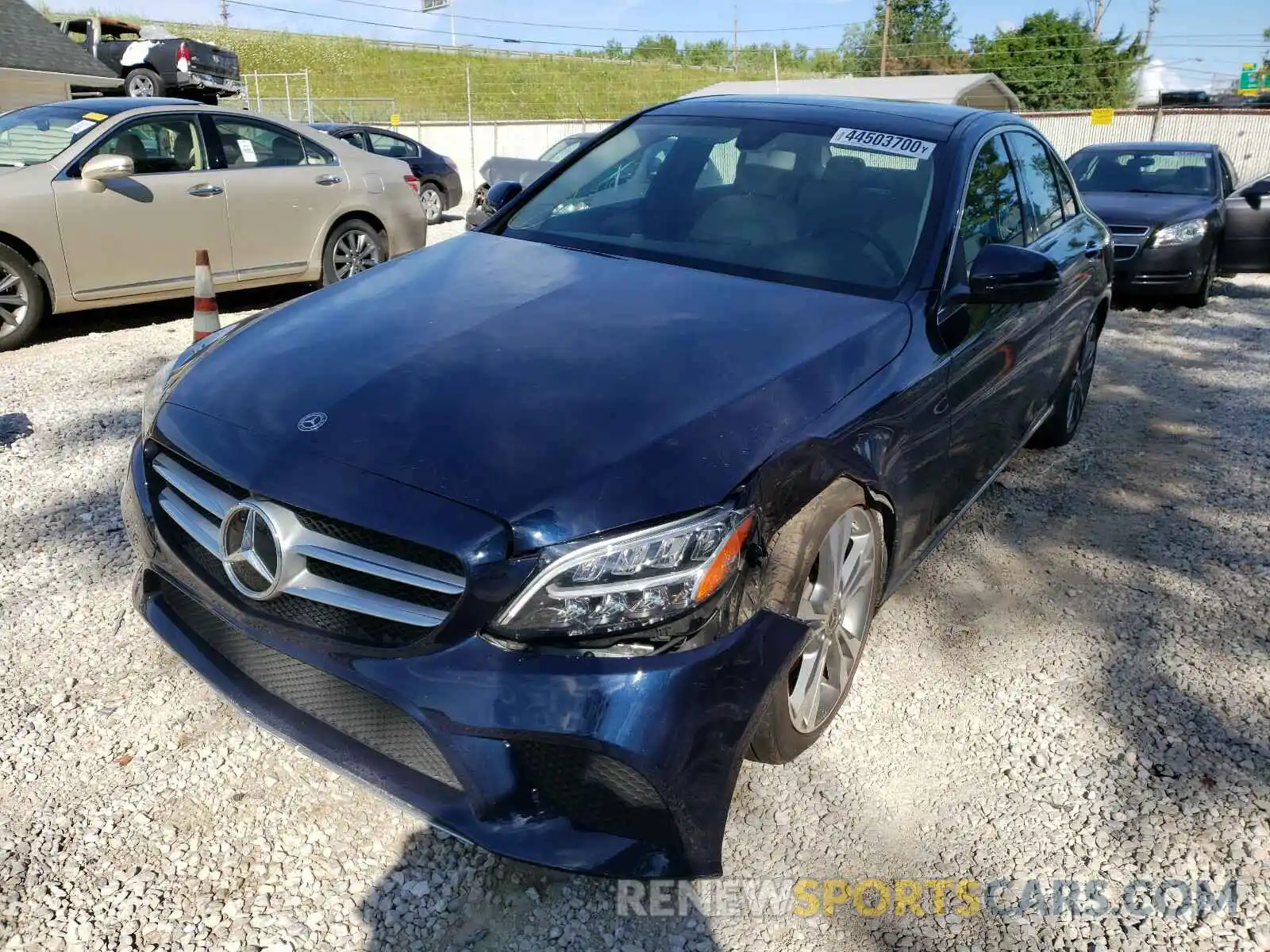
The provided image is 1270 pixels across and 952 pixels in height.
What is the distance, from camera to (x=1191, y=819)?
8.30ft

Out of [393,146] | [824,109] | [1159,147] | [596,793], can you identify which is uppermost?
[824,109]

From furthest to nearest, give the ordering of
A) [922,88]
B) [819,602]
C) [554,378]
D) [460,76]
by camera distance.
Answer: [460,76]
[922,88]
[819,602]
[554,378]

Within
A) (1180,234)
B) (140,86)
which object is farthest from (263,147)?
(140,86)

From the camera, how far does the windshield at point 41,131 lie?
6555 mm

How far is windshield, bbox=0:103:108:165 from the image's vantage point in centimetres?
655

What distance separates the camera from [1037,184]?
4.19m

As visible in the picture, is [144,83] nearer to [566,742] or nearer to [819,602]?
[819,602]

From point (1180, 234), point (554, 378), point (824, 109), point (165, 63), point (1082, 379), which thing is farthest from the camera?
point (165, 63)

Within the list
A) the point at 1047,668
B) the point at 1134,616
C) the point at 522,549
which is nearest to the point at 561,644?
the point at 522,549

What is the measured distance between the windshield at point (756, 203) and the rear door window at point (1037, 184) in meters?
0.86

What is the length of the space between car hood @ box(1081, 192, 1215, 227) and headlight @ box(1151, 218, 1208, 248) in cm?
6

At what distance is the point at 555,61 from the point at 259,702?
5658cm

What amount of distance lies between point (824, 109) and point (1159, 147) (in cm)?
872

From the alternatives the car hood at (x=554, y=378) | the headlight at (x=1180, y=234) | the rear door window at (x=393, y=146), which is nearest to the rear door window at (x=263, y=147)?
the car hood at (x=554, y=378)
